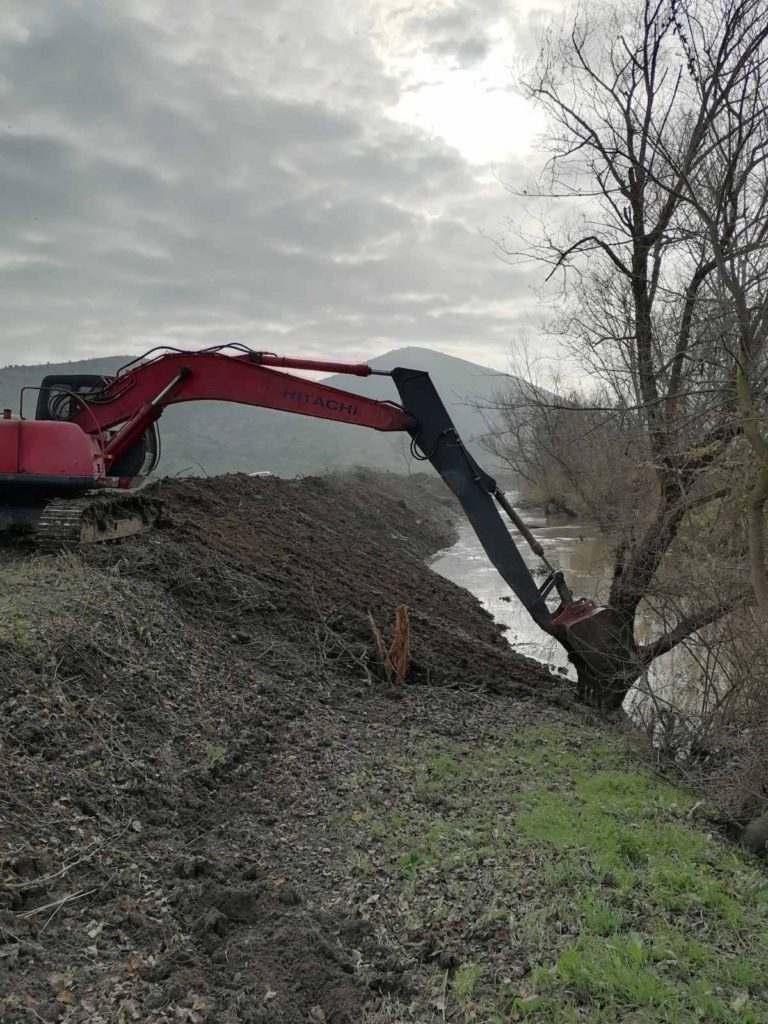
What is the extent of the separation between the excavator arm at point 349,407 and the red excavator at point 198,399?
0.04 ft

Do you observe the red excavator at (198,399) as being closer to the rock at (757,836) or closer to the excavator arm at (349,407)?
the excavator arm at (349,407)

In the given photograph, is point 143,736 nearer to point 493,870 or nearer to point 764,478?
point 493,870

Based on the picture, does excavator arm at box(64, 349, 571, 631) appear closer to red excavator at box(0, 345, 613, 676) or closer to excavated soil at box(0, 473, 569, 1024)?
red excavator at box(0, 345, 613, 676)

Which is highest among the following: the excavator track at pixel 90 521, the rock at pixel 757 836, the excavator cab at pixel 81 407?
the excavator cab at pixel 81 407

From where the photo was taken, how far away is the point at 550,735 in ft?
26.8

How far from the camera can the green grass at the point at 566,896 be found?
3891 millimetres

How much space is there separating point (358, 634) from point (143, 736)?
4453 mm

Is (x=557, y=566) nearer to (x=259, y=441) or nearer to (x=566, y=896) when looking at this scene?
(x=566, y=896)

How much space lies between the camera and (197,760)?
618cm

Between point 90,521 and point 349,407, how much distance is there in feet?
10.6

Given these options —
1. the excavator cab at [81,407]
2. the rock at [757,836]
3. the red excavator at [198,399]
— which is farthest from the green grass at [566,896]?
the excavator cab at [81,407]

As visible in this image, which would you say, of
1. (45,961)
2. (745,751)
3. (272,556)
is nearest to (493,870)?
(45,961)

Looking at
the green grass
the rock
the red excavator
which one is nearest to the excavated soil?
the green grass

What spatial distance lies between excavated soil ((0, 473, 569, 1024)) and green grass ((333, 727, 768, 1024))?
411mm
